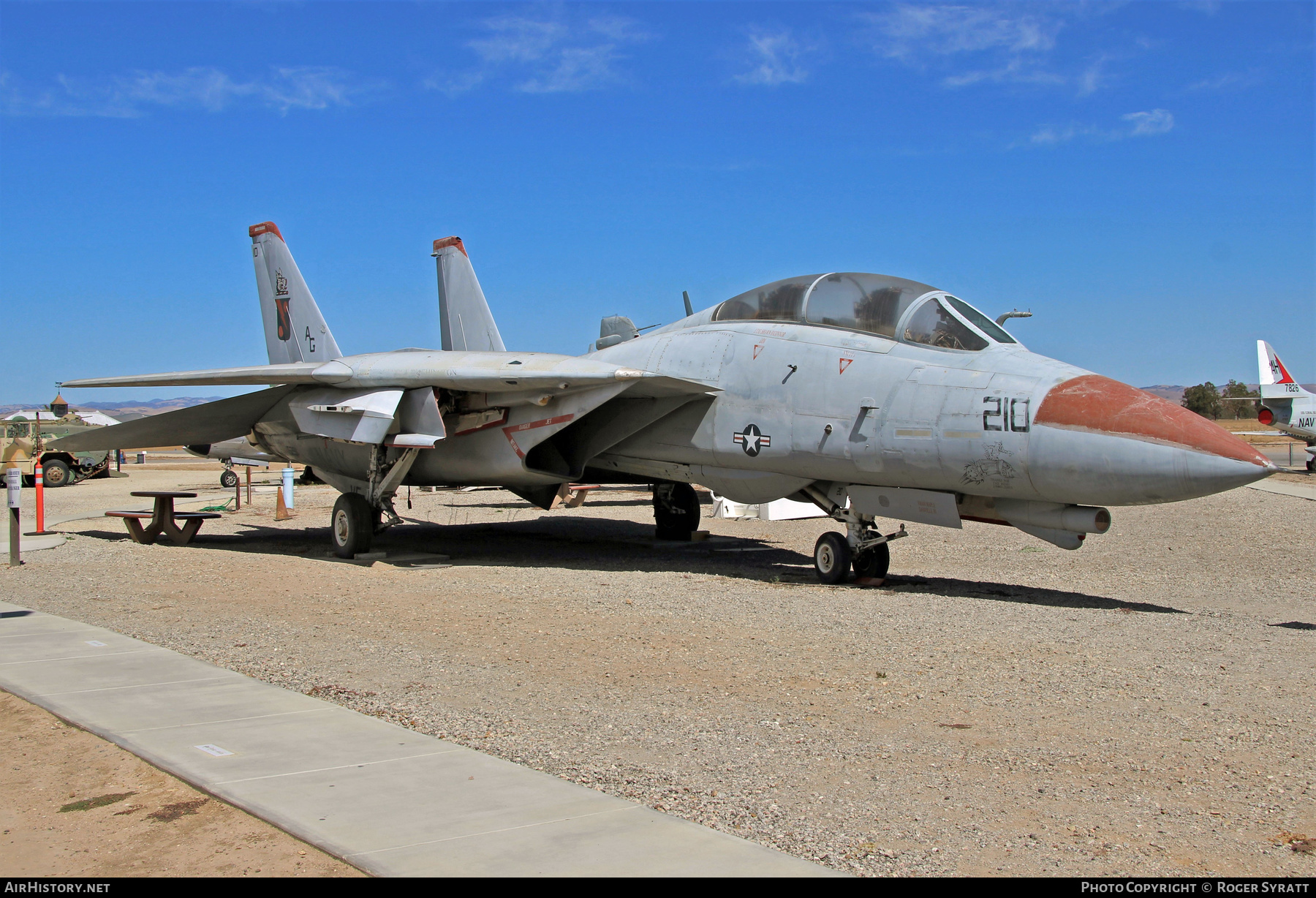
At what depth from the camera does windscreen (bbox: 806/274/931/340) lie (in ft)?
33.9

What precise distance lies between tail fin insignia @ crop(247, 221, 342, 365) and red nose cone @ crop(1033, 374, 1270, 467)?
1205cm

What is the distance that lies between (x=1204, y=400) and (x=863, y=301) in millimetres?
91364

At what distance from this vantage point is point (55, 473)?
33469mm

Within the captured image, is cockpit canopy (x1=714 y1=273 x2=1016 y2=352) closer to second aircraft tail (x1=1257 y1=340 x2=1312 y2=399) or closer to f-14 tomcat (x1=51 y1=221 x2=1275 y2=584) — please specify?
f-14 tomcat (x1=51 y1=221 x2=1275 y2=584)

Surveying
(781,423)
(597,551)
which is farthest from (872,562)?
(597,551)

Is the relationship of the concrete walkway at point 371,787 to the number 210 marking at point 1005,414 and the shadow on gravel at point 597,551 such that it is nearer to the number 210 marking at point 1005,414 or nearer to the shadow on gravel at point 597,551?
the number 210 marking at point 1005,414

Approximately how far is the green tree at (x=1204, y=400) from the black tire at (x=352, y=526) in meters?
87.4

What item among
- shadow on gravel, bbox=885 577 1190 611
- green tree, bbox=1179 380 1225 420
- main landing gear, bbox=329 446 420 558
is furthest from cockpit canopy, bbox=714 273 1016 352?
green tree, bbox=1179 380 1225 420

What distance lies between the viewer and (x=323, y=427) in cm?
1334

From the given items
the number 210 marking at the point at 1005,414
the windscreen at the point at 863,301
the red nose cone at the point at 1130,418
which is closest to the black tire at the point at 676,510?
the windscreen at the point at 863,301

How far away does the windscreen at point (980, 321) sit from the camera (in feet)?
32.3

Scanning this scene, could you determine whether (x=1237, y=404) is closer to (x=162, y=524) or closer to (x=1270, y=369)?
(x=1270, y=369)

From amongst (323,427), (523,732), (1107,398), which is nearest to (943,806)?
(523,732)

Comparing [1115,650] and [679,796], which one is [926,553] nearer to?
[1115,650]
